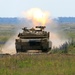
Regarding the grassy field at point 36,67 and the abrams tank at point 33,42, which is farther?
the abrams tank at point 33,42

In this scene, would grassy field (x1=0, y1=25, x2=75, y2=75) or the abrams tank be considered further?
the abrams tank

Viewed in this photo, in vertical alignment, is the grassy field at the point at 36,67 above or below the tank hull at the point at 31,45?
above

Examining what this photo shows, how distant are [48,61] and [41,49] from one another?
1268 cm

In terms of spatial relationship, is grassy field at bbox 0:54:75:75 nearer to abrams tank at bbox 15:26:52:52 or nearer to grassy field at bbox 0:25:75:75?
grassy field at bbox 0:25:75:75

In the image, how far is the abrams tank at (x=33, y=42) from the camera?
129ft

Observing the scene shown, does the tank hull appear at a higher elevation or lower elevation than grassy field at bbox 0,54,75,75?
lower

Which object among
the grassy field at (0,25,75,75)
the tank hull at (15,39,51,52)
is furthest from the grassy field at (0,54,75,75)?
the tank hull at (15,39,51,52)

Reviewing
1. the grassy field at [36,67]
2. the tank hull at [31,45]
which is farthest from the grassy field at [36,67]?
the tank hull at [31,45]

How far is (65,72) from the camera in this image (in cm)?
2156

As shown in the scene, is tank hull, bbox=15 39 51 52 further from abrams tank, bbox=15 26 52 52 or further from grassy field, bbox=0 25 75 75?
grassy field, bbox=0 25 75 75

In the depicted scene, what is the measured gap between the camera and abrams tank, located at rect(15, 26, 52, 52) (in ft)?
129

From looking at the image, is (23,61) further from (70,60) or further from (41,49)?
(41,49)

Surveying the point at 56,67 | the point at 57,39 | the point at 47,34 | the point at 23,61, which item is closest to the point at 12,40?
the point at 57,39

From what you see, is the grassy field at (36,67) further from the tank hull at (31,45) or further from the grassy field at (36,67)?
the tank hull at (31,45)
